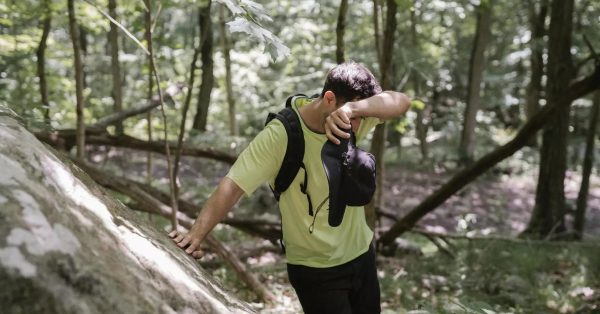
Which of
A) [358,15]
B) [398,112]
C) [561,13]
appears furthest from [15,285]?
[358,15]

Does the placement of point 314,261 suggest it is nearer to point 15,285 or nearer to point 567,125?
point 15,285

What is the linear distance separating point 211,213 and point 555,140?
25.9 ft

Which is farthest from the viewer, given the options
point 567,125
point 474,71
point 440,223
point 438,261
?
point 474,71

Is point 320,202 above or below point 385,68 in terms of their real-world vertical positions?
below

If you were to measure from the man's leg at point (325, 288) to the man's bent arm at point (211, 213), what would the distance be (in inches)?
22.5

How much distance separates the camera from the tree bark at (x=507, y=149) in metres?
5.02

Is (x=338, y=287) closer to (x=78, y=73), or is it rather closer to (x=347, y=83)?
(x=347, y=83)

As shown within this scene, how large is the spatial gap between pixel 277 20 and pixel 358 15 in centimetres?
316

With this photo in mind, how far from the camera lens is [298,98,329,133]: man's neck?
2666mm

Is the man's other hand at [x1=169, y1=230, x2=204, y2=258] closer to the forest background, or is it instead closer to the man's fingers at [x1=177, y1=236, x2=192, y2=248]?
the man's fingers at [x1=177, y1=236, x2=192, y2=248]

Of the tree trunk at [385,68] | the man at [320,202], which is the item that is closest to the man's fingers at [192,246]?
the man at [320,202]

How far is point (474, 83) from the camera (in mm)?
16500

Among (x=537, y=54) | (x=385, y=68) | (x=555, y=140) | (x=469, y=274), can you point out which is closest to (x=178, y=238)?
(x=385, y=68)

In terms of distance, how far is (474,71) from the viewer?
1638 centimetres
